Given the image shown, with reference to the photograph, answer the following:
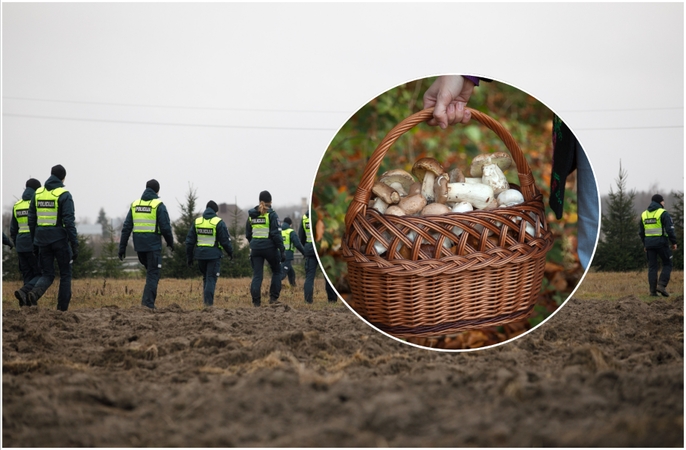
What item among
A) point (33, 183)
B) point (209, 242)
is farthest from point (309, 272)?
point (33, 183)

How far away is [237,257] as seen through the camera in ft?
47.3

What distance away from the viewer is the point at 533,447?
237 cm

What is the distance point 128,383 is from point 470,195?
86.7 inches

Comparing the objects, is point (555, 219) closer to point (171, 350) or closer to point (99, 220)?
point (171, 350)

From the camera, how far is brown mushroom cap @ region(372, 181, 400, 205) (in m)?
3.21

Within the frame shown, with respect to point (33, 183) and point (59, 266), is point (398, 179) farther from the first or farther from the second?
point (33, 183)

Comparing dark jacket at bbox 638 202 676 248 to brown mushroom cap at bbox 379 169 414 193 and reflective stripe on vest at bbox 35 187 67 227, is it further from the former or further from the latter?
reflective stripe on vest at bbox 35 187 67 227

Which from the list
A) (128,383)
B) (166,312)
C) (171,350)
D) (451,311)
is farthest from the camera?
(166,312)

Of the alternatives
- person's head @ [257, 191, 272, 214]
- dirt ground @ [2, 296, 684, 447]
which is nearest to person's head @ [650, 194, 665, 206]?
dirt ground @ [2, 296, 684, 447]

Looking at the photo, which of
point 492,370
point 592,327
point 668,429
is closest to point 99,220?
point 592,327

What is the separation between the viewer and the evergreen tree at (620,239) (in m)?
13.5

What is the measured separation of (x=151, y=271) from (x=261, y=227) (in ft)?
5.53

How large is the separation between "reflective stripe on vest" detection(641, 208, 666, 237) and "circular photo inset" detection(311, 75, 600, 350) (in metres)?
6.66

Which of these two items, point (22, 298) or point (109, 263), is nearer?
point (22, 298)
